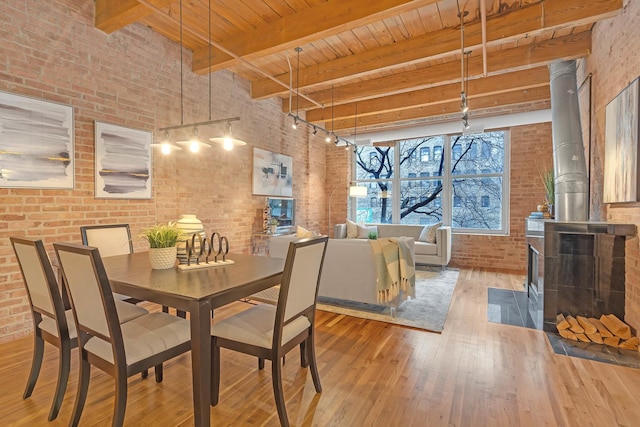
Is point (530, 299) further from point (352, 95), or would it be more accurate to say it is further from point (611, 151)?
point (352, 95)

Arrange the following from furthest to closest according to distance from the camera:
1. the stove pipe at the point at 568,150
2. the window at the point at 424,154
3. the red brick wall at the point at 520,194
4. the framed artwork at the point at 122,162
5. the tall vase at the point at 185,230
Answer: the window at the point at 424,154 < the red brick wall at the point at 520,194 < the stove pipe at the point at 568,150 < the framed artwork at the point at 122,162 < the tall vase at the point at 185,230

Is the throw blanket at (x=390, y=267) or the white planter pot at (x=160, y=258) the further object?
the throw blanket at (x=390, y=267)

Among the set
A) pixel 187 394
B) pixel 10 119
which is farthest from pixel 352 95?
pixel 187 394

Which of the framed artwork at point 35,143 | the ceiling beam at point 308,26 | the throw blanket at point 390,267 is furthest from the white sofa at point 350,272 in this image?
the framed artwork at point 35,143

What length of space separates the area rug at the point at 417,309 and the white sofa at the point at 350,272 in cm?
15

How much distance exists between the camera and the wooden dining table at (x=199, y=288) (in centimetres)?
147

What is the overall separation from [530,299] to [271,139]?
4528 mm

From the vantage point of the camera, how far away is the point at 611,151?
3.03 m

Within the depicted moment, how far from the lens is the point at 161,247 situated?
205 centimetres

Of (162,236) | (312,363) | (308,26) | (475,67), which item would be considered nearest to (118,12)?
(308,26)

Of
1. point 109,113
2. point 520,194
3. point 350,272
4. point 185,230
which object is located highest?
point 109,113

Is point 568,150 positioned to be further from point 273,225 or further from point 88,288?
point 88,288

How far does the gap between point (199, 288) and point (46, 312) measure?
40.0 inches

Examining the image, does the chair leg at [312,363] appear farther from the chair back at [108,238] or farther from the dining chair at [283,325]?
the chair back at [108,238]
